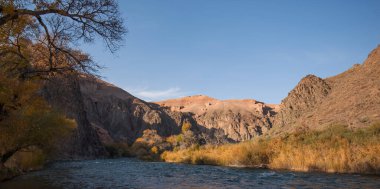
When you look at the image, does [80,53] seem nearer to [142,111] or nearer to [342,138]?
[342,138]

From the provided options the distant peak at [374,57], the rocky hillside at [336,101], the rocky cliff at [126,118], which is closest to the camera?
the rocky hillside at [336,101]

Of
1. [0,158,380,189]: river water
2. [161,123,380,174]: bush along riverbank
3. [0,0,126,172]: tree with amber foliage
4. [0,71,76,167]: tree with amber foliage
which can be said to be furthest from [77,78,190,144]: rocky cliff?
[0,0,126,172]: tree with amber foliage

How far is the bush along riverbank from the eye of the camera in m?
22.0

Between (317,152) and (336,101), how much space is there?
24991mm

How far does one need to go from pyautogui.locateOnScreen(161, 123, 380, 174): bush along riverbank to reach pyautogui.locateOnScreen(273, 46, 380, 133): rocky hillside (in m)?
8.27

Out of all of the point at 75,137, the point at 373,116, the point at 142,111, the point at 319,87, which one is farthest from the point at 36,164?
the point at 142,111

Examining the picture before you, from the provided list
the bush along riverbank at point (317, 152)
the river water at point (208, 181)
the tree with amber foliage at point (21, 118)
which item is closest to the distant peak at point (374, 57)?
the bush along riverbank at point (317, 152)

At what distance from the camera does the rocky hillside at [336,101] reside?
39531 mm

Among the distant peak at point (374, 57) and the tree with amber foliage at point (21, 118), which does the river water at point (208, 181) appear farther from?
the distant peak at point (374, 57)

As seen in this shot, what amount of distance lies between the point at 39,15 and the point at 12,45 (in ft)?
9.50

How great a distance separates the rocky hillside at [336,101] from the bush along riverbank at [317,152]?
8267 millimetres

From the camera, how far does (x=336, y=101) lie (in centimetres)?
4844

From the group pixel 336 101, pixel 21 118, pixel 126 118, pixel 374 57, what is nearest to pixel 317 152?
pixel 21 118

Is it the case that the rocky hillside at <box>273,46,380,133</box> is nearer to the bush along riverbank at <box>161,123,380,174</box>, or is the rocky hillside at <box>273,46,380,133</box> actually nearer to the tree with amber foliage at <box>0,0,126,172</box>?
the bush along riverbank at <box>161,123,380,174</box>
